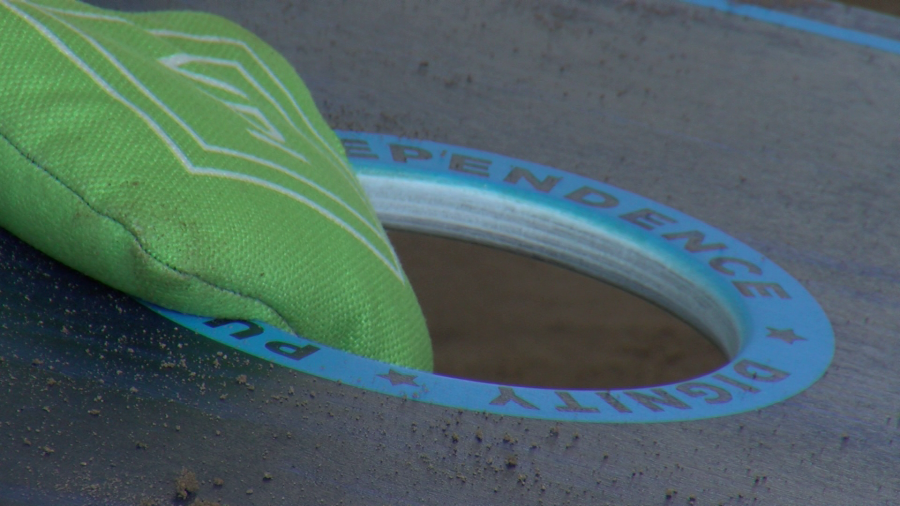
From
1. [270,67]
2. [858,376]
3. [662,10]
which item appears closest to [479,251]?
[662,10]

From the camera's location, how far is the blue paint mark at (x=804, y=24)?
1.42 metres

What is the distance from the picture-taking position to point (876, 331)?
32.0 inches

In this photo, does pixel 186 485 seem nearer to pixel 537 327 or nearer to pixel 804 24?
pixel 804 24

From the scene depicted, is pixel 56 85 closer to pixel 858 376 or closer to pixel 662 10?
pixel 858 376

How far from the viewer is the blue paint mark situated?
1417mm

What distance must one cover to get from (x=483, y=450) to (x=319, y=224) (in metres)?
0.21

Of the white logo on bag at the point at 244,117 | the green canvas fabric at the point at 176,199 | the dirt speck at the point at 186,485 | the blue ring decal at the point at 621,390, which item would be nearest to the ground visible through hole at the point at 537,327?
the blue ring decal at the point at 621,390

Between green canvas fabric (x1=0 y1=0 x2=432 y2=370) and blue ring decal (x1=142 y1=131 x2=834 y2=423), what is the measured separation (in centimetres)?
4

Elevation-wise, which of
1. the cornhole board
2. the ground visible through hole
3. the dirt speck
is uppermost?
the ground visible through hole

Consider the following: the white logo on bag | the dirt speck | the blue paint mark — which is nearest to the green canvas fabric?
the white logo on bag

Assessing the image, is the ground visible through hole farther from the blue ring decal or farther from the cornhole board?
the blue ring decal

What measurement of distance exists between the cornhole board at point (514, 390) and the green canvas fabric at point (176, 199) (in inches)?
1.7

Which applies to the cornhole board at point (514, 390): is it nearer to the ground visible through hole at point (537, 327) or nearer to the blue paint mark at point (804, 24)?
the blue paint mark at point (804, 24)

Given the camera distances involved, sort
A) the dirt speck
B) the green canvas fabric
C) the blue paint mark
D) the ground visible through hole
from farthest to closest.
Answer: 1. the ground visible through hole
2. the blue paint mark
3. the green canvas fabric
4. the dirt speck
